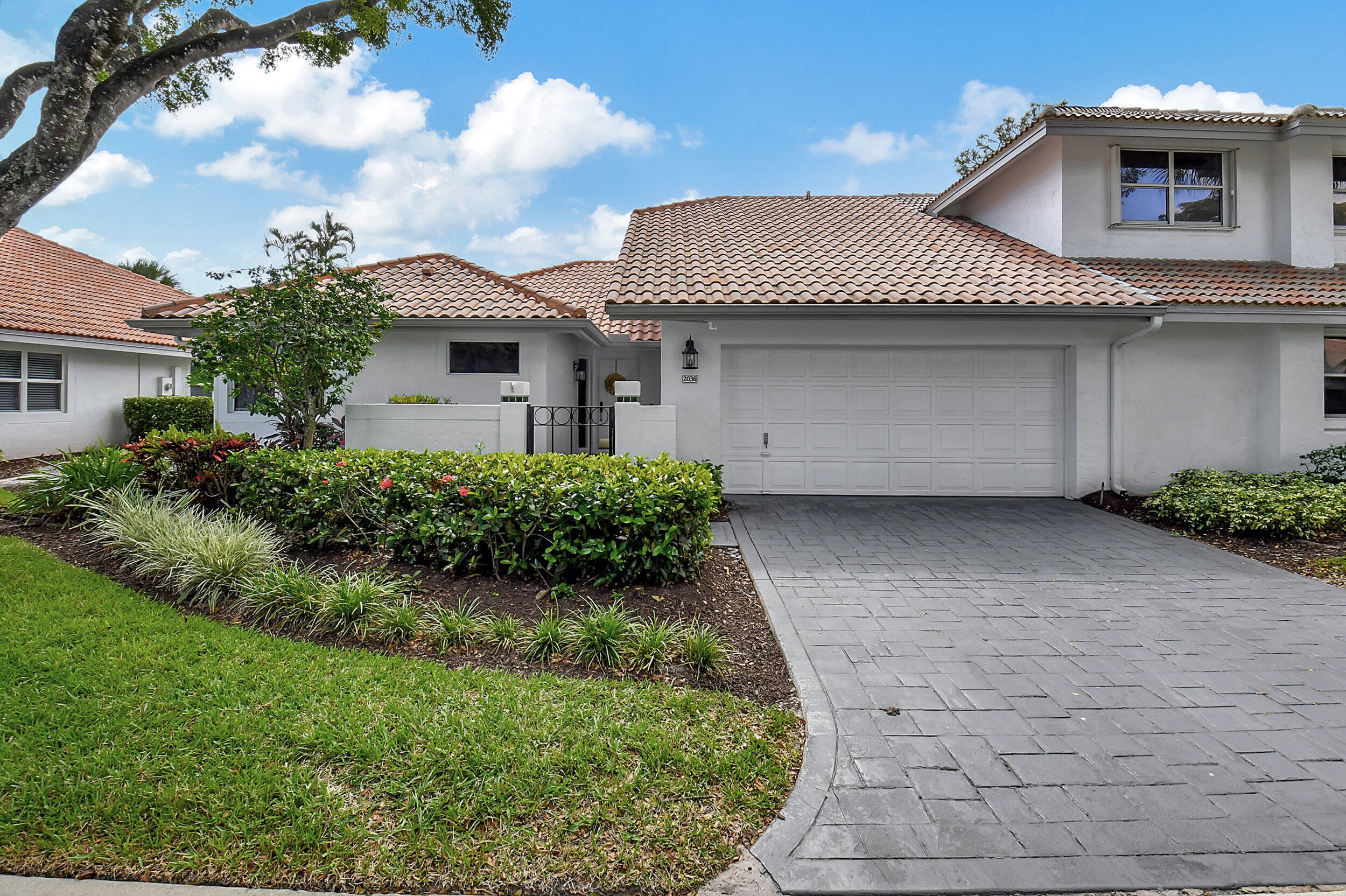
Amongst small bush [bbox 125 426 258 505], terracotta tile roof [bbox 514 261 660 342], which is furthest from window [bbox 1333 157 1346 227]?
small bush [bbox 125 426 258 505]

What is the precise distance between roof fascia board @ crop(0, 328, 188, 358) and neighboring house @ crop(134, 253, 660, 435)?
7.22ft

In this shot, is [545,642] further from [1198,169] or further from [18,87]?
[1198,169]

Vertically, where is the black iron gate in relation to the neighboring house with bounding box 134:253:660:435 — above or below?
below

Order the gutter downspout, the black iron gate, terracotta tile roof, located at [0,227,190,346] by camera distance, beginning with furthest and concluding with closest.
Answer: terracotta tile roof, located at [0,227,190,346] < the gutter downspout < the black iron gate

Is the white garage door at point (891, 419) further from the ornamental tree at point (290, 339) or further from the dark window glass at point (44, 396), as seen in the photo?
the dark window glass at point (44, 396)

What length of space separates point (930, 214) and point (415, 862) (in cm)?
1608

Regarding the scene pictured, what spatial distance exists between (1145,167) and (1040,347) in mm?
4627

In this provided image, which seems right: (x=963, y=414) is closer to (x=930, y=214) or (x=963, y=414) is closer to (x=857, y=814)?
(x=930, y=214)

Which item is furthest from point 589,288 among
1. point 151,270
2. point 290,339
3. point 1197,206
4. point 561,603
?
point 151,270

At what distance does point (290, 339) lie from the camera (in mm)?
8312

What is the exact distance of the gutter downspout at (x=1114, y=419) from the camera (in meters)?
10.8

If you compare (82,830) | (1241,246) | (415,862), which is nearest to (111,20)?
(82,830)

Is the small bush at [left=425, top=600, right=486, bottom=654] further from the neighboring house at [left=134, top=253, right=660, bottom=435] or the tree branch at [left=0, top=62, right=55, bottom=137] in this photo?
the neighboring house at [left=134, top=253, right=660, bottom=435]

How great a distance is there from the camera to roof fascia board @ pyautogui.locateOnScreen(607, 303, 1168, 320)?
9.71 m
